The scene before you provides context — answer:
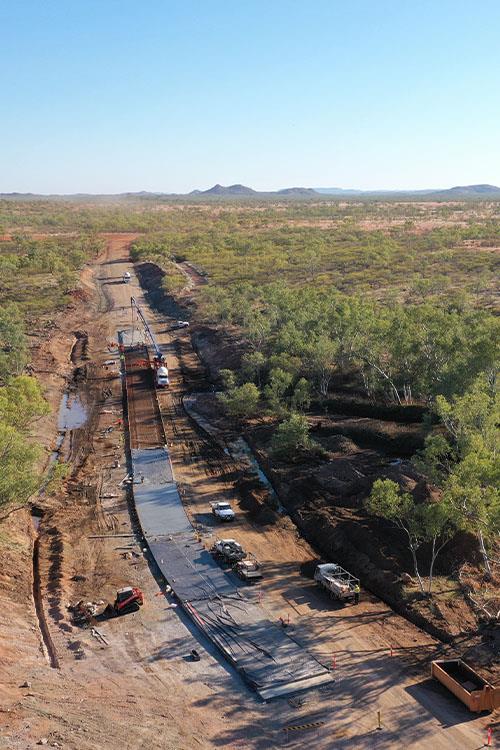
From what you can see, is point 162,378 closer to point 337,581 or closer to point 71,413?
point 71,413

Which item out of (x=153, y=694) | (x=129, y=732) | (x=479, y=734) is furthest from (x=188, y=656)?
(x=479, y=734)

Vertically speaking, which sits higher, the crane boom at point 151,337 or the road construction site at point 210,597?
the crane boom at point 151,337

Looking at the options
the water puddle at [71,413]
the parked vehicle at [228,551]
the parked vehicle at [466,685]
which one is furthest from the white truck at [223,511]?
the water puddle at [71,413]

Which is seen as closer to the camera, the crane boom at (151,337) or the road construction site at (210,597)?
the road construction site at (210,597)

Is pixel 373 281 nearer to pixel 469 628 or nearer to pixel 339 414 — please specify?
pixel 339 414

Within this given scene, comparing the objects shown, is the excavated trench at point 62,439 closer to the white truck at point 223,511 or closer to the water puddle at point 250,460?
the white truck at point 223,511

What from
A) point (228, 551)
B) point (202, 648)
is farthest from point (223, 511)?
point (202, 648)
